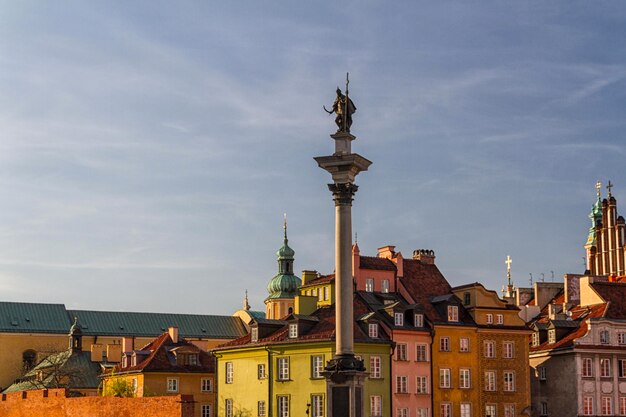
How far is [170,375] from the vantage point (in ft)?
321

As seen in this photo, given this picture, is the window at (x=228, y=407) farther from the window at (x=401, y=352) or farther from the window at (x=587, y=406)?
the window at (x=587, y=406)

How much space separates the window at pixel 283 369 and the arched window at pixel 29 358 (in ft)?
201

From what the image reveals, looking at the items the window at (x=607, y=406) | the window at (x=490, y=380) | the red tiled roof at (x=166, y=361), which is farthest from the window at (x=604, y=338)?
the red tiled roof at (x=166, y=361)

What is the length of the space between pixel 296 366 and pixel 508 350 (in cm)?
1672

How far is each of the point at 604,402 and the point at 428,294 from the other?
49.1 feet

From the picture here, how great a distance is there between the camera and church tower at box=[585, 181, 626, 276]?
424 ft

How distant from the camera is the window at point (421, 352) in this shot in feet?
271

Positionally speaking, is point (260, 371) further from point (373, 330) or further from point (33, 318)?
point (33, 318)

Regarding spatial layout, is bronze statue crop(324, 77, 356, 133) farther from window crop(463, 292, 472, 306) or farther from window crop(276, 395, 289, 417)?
window crop(463, 292, 472, 306)

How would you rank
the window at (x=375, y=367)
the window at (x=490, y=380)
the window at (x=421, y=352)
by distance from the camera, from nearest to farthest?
the window at (x=375, y=367) < the window at (x=421, y=352) < the window at (x=490, y=380)

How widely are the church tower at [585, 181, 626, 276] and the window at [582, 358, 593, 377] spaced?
→ 42.9 m

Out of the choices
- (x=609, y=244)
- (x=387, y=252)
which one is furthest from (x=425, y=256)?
(x=609, y=244)

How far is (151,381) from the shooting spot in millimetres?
96688

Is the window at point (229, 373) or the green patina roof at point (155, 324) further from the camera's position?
the green patina roof at point (155, 324)
